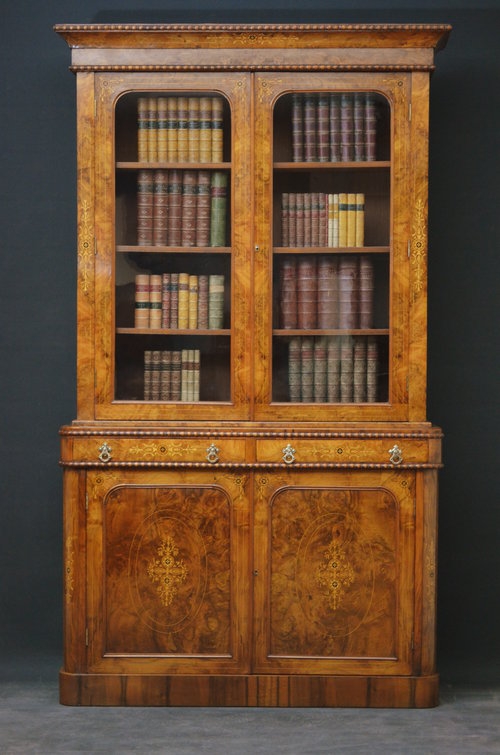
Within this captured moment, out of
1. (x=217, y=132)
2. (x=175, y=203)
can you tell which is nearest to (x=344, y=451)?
(x=175, y=203)

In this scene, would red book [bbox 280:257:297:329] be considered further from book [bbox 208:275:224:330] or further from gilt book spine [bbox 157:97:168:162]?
gilt book spine [bbox 157:97:168:162]

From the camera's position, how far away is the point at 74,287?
170 inches

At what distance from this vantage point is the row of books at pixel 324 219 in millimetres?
3787

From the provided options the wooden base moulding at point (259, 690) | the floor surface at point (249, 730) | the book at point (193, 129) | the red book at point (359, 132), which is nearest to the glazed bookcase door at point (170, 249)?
the book at point (193, 129)

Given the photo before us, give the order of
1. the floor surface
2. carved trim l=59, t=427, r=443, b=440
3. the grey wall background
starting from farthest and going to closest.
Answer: the grey wall background, carved trim l=59, t=427, r=443, b=440, the floor surface

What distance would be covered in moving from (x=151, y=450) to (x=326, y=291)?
2.89 feet

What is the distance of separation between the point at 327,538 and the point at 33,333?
1.54 metres

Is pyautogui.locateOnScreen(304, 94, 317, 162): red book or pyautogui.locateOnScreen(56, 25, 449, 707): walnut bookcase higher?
pyautogui.locateOnScreen(304, 94, 317, 162): red book

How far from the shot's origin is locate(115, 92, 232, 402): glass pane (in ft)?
12.4

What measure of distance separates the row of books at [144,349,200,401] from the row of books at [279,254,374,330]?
14.7 inches

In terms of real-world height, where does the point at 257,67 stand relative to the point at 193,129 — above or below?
above

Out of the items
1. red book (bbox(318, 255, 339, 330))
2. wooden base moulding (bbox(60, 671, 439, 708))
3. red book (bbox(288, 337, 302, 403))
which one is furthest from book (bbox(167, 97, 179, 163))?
wooden base moulding (bbox(60, 671, 439, 708))

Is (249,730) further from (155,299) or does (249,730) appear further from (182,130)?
(182,130)

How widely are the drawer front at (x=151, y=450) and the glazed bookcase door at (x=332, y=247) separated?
0.19 meters
